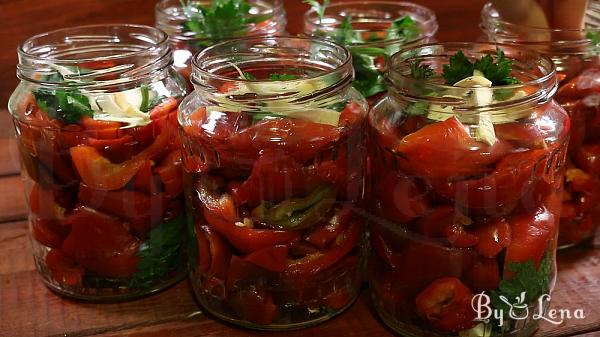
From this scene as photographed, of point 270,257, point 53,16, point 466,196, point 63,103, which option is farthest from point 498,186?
point 53,16

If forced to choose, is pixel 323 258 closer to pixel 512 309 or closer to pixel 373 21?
pixel 512 309

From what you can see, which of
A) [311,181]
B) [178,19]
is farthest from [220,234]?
[178,19]

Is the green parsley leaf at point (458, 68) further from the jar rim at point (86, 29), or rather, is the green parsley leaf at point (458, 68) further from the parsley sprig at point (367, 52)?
the jar rim at point (86, 29)

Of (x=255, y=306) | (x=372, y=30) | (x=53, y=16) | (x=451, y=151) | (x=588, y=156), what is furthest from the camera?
(x=53, y=16)

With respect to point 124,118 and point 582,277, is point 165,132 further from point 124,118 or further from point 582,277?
point 582,277

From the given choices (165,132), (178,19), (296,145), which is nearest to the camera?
(296,145)

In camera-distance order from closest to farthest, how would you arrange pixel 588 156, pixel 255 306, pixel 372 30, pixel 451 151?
1. pixel 451 151
2. pixel 255 306
3. pixel 588 156
4. pixel 372 30

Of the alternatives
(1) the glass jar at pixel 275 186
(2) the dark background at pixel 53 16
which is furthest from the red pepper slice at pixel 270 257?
(2) the dark background at pixel 53 16

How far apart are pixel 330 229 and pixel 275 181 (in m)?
0.09

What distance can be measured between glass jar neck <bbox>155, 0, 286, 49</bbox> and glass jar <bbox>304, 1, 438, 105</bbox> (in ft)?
0.18

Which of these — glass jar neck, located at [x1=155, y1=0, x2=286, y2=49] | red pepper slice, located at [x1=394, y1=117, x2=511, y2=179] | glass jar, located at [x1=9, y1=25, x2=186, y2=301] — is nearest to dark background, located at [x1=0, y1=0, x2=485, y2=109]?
glass jar neck, located at [x1=155, y1=0, x2=286, y2=49]

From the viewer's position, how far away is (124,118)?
0.88 m

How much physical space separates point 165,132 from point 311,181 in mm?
208

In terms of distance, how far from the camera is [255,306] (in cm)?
86
